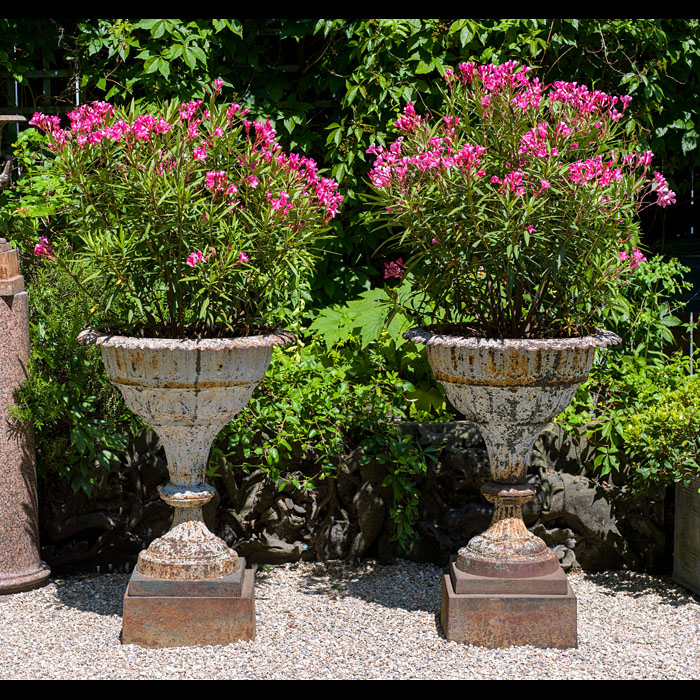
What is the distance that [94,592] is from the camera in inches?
161

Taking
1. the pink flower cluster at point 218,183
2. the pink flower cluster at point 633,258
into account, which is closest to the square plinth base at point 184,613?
the pink flower cluster at point 218,183

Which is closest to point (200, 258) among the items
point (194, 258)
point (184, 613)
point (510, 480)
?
point (194, 258)

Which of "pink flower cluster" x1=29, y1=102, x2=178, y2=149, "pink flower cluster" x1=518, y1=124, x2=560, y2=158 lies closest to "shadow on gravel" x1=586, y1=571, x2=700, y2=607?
"pink flower cluster" x1=518, y1=124, x2=560, y2=158

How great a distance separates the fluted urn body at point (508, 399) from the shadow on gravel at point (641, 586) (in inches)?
28.6

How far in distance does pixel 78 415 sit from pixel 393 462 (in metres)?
1.32

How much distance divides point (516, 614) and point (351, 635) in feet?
2.00

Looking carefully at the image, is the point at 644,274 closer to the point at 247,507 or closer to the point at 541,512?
the point at 541,512

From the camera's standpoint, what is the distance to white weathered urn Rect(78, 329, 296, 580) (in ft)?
11.1

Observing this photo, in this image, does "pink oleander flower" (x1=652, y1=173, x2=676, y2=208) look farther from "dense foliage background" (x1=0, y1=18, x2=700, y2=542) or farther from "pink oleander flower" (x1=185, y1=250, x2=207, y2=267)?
"pink oleander flower" (x1=185, y1=250, x2=207, y2=267)

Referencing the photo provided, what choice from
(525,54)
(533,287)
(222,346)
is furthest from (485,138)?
(525,54)

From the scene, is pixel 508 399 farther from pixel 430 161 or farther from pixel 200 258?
pixel 200 258

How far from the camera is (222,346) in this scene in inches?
133

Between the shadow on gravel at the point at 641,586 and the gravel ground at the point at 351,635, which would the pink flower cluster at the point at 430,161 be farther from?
the shadow on gravel at the point at 641,586

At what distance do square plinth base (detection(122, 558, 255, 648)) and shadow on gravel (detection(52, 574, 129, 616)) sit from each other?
42 centimetres
